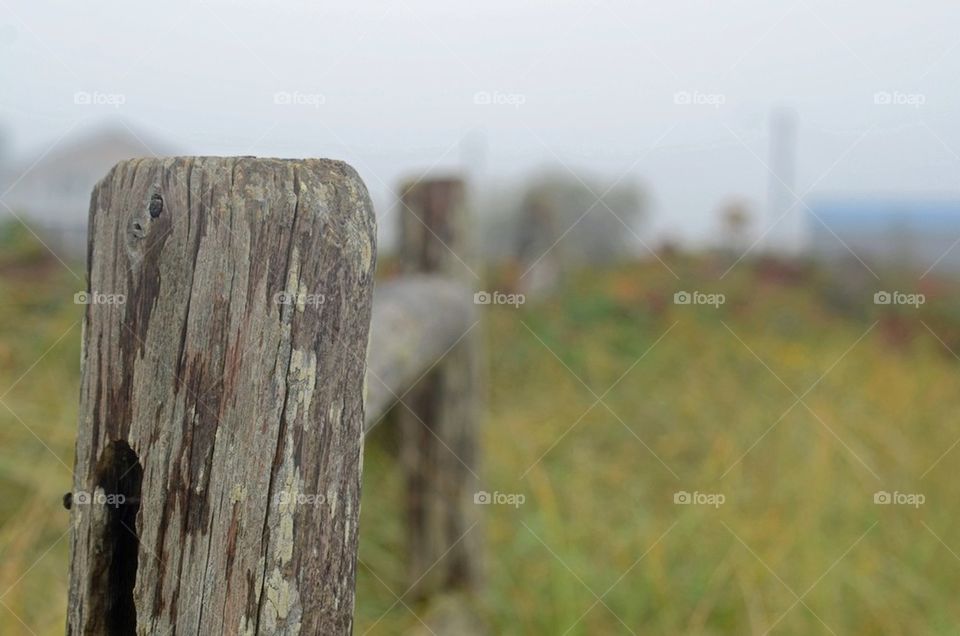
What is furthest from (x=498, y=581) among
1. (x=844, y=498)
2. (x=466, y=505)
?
(x=844, y=498)

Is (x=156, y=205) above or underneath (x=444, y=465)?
above

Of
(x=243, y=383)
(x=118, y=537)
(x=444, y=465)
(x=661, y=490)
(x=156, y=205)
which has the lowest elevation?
(x=661, y=490)

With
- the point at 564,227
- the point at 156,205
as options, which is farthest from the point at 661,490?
the point at 564,227

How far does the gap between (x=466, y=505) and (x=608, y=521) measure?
0.89m

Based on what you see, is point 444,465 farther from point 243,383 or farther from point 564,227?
point 564,227

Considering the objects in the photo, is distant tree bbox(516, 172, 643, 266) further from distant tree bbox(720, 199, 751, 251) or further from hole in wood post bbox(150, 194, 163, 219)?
hole in wood post bbox(150, 194, 163, 219)

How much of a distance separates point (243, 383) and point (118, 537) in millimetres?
294

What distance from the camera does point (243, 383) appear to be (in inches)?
36.9

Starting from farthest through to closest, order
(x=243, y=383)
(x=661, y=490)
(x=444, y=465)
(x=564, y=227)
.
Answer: (x=564, y=227) < (x=661, y=490) < (x=444, y=465) < (x=243, y=383)

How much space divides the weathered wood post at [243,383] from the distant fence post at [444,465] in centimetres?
219

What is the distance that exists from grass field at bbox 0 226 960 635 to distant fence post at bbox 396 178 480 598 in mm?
123

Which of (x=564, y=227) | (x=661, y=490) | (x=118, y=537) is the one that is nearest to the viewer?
(x=118, y=537)

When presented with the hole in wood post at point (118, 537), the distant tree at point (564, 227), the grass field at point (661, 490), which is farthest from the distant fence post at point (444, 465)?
the distant tree at point (564, 227)

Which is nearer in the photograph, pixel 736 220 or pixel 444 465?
pixel 444 465
